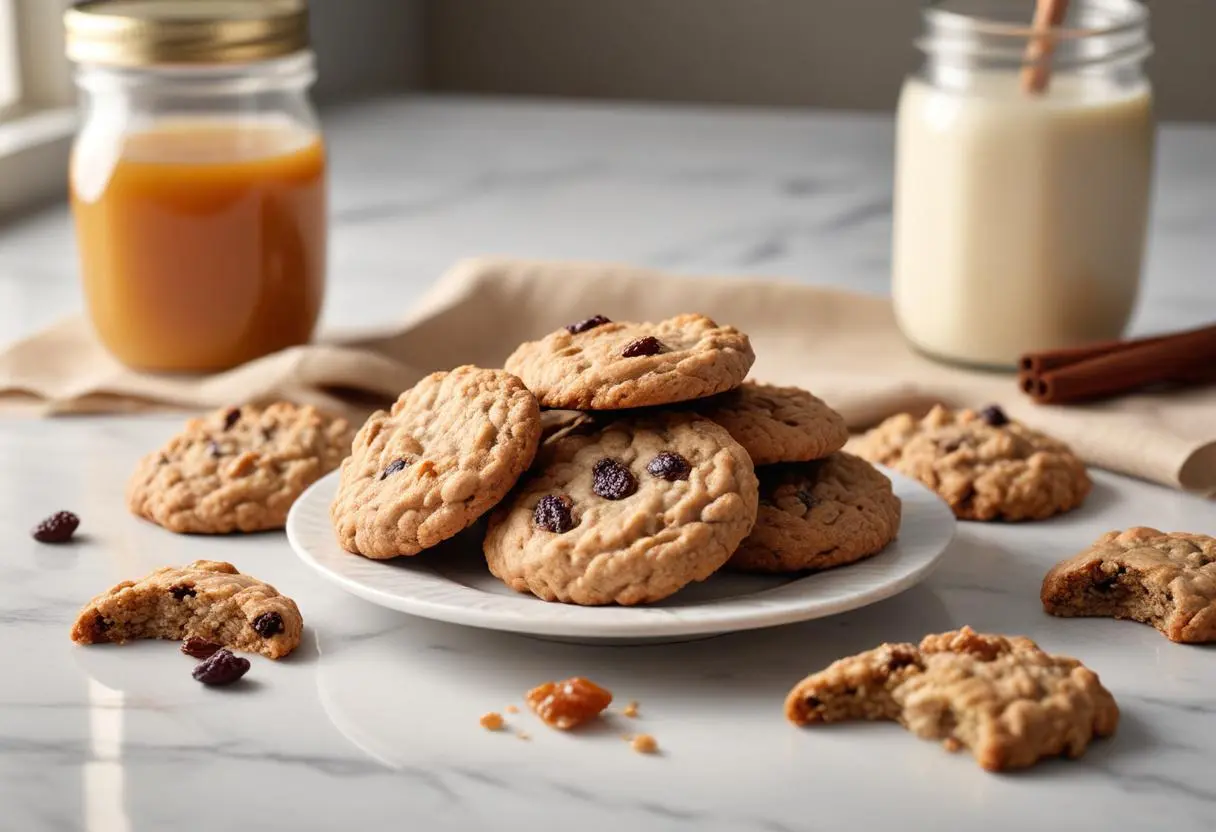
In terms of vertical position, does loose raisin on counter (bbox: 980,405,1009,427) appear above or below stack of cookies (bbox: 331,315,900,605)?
below

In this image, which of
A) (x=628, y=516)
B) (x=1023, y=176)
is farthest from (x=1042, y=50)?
(x=628, y=516)

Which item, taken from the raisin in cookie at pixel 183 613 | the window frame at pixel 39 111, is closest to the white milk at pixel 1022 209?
the raisin in cookie at pixel 183 613

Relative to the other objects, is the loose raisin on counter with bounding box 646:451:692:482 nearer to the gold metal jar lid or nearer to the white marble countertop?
the white marble countertop

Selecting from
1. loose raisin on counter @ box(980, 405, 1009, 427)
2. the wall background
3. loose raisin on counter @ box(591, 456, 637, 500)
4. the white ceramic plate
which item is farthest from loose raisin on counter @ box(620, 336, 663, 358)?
the wall background

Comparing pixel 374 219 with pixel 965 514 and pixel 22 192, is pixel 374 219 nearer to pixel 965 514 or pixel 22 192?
pixel 22 192

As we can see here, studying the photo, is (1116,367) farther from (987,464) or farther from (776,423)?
(776,423)

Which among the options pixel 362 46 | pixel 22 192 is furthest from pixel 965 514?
pixel 362 46
